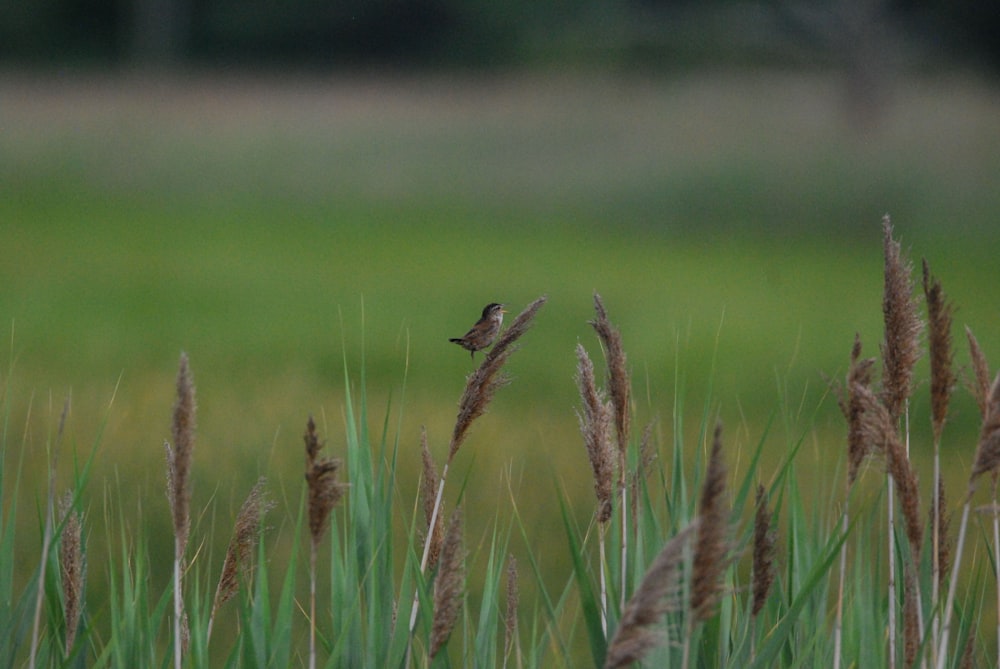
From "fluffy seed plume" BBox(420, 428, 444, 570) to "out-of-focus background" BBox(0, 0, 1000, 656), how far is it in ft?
1.27

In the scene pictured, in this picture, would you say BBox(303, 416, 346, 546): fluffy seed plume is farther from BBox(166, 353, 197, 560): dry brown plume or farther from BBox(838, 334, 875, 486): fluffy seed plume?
BBox(838, 334, 875, 486): fluffy seed plume

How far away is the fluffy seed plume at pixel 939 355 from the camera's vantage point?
3.40 ft

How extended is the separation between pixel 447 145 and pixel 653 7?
465 cm

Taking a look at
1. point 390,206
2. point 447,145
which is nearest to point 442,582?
point 390,206

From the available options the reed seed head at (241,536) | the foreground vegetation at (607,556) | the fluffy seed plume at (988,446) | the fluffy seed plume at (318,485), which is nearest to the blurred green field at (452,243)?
the foreground vegetation at (607,556)

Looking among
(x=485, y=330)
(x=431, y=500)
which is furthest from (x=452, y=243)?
(x=431, y=500)

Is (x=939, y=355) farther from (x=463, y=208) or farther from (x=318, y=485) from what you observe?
(x=463, y=208)

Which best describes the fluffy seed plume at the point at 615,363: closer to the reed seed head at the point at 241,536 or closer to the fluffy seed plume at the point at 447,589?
the fluffy seed plume at the point at 447,589

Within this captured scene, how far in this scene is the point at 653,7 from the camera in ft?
55.3

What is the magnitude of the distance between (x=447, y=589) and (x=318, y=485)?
0.47 ft

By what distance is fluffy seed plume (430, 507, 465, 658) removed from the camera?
0.95 m

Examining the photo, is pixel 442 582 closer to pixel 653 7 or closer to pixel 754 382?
pixel 754 382

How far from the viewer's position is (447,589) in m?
0.95

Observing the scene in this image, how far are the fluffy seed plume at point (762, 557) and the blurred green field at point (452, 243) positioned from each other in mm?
329
